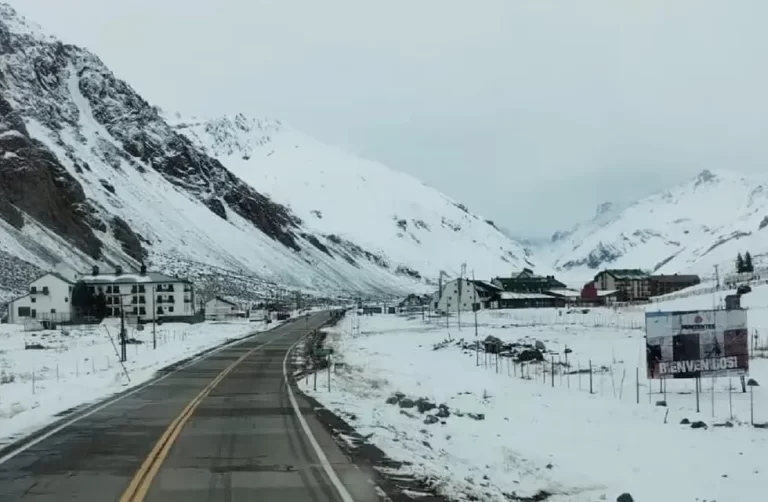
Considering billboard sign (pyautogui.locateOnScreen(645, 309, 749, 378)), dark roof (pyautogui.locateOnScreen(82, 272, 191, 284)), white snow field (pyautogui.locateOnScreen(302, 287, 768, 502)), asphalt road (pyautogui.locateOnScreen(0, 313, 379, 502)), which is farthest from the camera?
dark roof (pyautogui.locateOnScreen(82, 272, 191, 284))

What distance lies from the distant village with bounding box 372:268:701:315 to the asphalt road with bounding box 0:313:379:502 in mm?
101763

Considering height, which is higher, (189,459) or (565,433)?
(189,459)

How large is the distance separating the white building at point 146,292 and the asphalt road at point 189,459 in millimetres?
101354

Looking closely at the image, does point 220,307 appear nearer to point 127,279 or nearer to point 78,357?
point 127,279

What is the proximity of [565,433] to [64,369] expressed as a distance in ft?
104

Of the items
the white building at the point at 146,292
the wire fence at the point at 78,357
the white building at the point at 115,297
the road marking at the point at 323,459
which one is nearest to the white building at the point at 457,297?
the white building at the point at 115,297

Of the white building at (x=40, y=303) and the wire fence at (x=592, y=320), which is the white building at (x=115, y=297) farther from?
the wire fence at (x=592, y=320)

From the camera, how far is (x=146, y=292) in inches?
4970

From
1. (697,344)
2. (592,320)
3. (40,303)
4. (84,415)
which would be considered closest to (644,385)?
(697,344)

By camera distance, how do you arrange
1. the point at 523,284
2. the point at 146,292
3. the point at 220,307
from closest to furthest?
1. the point at 146,292
2. the point at 220,307
3. the point at 523,284

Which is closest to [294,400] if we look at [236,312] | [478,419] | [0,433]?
[478,419]

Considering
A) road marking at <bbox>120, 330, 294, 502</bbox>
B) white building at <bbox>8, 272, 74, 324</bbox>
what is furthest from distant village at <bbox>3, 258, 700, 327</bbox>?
road marking at <bbox>120, 330, 294, 502</bbox>

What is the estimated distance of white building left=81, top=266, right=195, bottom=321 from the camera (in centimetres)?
12356

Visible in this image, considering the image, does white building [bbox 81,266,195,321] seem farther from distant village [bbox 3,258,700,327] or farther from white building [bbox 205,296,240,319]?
white building [bbox 205,296,240,319]
